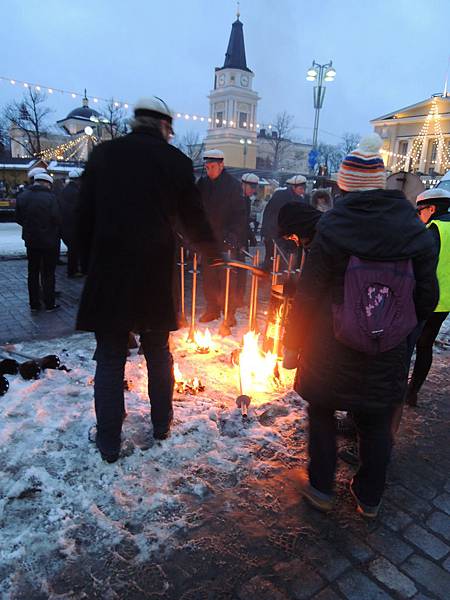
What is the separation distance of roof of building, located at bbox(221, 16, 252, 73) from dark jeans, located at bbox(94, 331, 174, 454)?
240 feet

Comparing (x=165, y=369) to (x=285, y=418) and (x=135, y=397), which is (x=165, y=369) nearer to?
(x=135, y=397)

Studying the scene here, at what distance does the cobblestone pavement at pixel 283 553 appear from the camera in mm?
1976

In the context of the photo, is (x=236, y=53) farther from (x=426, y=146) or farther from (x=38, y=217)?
(x=38, y=217)

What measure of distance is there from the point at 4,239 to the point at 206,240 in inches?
492

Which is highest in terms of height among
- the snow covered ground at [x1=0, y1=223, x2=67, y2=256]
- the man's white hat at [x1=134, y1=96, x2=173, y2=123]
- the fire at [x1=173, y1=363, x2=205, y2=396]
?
the man's white hat at [x1=134, y1=96, x2=173, y2=123]

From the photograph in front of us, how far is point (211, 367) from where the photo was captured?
4.41 metres

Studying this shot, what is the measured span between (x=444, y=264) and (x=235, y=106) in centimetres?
7142

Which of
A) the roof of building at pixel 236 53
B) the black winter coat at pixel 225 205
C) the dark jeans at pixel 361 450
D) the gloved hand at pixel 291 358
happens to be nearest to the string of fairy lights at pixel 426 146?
the roof of building at pixel 236 53

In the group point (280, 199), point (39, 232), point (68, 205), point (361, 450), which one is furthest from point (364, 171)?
point (68, 205)

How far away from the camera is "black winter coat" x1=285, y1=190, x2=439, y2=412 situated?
201cm

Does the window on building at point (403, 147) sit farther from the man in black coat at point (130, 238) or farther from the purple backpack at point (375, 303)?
the purple backpack at point (375, 303)

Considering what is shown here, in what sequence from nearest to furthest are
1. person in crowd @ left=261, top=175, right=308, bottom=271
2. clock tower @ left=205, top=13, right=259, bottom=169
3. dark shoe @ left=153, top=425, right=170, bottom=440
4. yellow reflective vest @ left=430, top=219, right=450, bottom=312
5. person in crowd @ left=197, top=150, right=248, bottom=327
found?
dark shoe @ left=153, top=425, right=170, bottom=440 < yellow reflective vest @ left=430, top=219, right=450, bottom=312 < person in crowd @ left=197, top=150, right=248, bottom=327 < person in crowd @ left=261, top=175, right=308, bottom=271 < clock tower @ left=205, top=13, right=259, bottom=169

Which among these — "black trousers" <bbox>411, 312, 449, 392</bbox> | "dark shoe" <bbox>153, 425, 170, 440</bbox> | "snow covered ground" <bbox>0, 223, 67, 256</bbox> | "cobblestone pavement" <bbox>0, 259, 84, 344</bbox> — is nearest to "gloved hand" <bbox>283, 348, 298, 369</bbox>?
"dark shoe" <bbox>153, 425, 170, 440</bbox>

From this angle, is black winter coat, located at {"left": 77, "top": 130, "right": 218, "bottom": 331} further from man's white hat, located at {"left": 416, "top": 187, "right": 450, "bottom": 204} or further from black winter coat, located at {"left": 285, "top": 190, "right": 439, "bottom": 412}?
man's white hat, located at {"left": 416, "top": 187, "right": 450, "bottom": 204}
